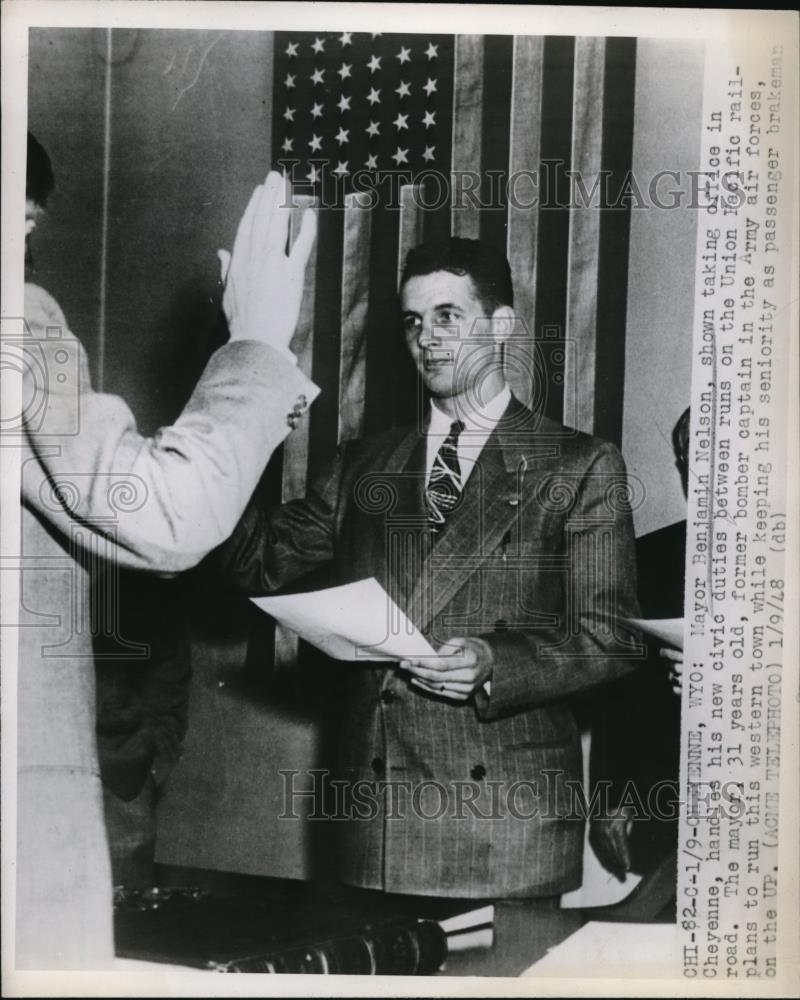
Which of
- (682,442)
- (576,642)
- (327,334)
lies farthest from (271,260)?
(576,642)

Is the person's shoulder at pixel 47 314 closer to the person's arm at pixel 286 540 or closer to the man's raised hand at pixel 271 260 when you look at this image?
the man's raised hand at pixel 271 260

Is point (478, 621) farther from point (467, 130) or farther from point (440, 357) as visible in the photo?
point (467, 130)

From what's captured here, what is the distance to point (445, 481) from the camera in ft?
10.2

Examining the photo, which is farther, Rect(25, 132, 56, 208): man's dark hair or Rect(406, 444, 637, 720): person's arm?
Rect(25, 132, 56, 208): man's dark hair

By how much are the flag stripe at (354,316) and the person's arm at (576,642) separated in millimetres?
703

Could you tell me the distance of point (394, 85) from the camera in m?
3.12

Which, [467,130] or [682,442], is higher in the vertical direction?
[467,130]

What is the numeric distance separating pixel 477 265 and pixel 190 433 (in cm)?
97

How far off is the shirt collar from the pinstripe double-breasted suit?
0.09ft

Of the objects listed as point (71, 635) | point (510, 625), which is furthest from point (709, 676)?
point (71, 635)

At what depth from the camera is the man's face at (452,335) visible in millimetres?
3094

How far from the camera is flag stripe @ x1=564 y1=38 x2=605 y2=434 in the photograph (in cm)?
311

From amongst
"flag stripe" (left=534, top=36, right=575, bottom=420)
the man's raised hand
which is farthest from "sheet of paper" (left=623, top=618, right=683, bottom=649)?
the man's raised hand

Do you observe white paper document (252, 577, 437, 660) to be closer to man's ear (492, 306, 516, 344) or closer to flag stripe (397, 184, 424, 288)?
man's ear (492, 306, 516, 344)
